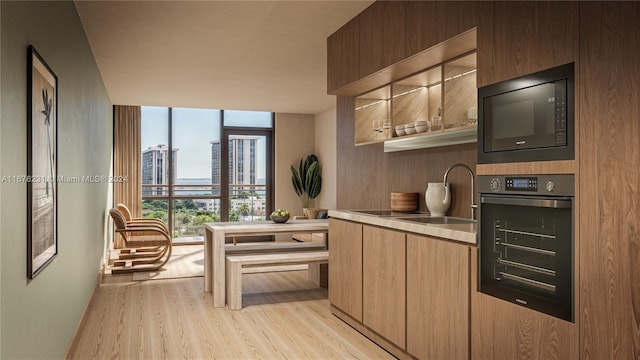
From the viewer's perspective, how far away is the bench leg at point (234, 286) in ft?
15.2

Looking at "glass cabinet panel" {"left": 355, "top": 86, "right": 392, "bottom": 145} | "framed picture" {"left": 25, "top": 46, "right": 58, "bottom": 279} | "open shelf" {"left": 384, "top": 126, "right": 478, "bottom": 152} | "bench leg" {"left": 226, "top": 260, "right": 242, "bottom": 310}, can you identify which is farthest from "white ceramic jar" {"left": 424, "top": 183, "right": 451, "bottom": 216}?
"framed picture" {"left": 25, "top": 46, "right": 58, "bottom": 279}

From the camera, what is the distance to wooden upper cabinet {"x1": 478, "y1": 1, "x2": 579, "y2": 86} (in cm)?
204

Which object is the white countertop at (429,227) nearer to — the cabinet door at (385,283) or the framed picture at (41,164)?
the cabinet door at (385,283)

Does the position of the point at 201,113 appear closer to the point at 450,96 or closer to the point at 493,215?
the point at 450,96

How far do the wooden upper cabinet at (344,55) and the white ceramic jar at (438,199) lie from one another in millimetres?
1126

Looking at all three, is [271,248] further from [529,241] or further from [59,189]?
[529,241]

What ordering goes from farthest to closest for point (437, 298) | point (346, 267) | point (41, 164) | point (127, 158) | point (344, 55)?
1. point (127, 158)
2. point (344, 55)
3. point (346, 267)
4. point (437, 298)
5. point (41, 164)

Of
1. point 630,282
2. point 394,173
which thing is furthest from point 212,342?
point 630,282

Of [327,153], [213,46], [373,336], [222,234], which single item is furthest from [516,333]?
[327,153]

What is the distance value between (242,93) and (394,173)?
3.76m

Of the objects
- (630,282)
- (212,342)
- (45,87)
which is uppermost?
(45,87)

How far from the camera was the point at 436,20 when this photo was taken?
2.99 m

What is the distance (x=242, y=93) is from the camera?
7.30 meters

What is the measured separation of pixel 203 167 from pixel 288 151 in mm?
1687
